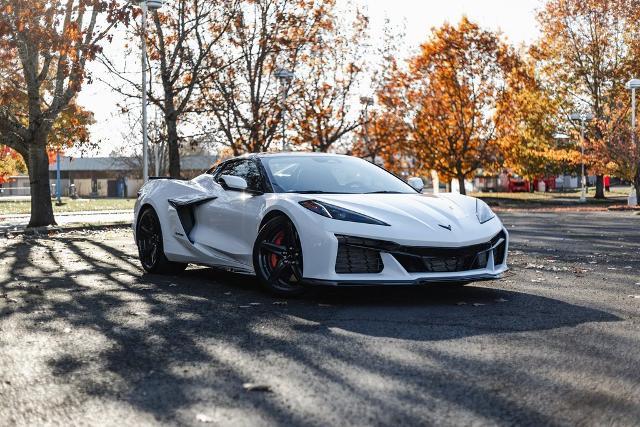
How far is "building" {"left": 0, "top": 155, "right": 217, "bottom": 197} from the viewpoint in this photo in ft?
265

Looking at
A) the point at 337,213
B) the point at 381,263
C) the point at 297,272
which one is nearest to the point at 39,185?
the point at 297,272

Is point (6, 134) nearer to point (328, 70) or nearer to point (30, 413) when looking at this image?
point (328, 70)

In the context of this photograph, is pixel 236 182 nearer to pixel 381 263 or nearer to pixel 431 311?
pixel 381 263

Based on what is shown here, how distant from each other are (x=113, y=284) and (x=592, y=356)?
5116 mm

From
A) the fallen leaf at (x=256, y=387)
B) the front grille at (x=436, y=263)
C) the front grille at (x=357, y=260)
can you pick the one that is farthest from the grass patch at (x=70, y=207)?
the fallen leaf at (x=256, y=387)

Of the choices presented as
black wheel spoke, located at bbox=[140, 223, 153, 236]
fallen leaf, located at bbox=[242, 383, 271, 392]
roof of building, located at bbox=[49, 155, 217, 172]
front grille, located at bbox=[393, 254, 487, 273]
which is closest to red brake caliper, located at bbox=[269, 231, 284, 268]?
front grille, located at bbox=[393, 254, 487, 273]

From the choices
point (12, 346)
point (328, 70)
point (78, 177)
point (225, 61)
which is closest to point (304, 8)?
point (225, 61)

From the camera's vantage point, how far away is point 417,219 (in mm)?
6387

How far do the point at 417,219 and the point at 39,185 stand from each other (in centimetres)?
1772

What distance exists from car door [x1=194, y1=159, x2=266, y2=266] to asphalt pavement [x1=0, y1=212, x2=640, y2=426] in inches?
15.8

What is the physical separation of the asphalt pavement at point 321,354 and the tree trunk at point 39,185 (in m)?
14.4

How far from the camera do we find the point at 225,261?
7574 mm

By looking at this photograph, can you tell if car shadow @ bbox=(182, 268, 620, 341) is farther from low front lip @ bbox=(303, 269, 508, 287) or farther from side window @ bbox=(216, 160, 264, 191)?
side window @ bbox=(216, 160, 264, 191)

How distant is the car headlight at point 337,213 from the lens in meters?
6.28
